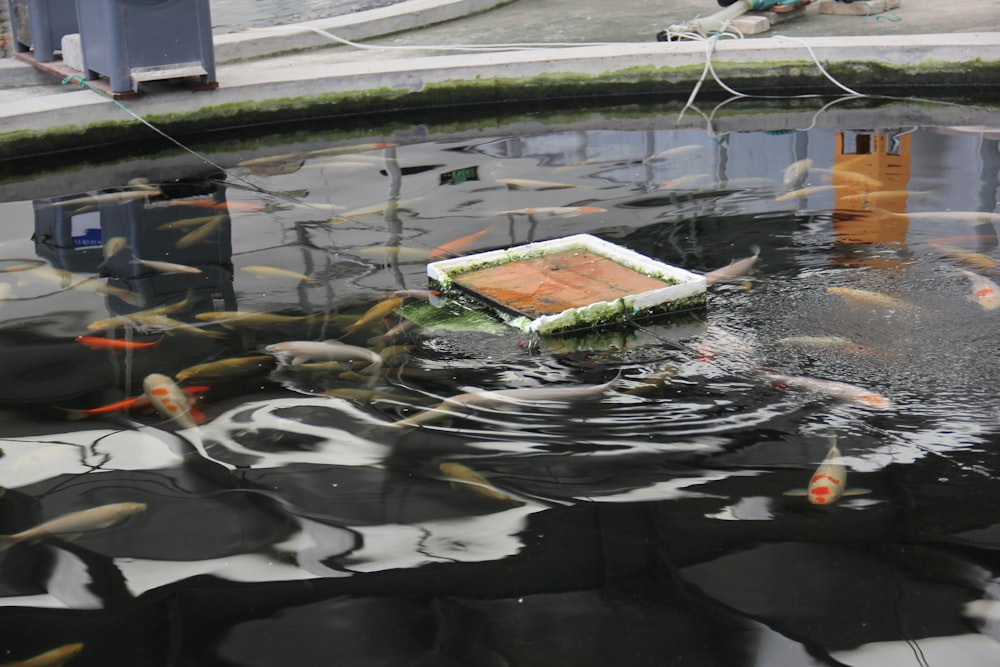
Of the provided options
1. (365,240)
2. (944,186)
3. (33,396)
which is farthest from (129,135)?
(944,186)

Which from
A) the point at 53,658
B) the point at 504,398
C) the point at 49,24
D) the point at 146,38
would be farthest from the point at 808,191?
the point at 49,24

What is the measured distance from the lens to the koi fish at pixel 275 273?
5977 millimetres

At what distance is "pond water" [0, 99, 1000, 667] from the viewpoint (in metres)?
3.28

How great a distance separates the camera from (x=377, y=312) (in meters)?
5.44

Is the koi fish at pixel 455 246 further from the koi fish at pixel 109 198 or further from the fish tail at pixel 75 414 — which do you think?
the koi fish at pixel 109 198

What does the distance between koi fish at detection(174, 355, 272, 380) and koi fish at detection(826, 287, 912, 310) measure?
2635mm

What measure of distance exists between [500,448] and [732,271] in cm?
214

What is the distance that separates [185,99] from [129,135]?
0.50m

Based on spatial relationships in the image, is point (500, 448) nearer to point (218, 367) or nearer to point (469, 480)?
point (469, 480)

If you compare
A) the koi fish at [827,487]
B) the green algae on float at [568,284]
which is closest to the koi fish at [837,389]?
the koi fish at [827,487]

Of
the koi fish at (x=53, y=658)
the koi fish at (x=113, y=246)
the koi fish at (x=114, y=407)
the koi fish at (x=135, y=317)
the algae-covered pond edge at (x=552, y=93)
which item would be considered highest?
the algae-covered pond edge at (x=552, y=93)

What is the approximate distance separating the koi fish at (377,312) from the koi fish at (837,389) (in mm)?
1806

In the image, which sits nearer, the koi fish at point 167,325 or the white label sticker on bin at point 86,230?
the koi fish at point 167,325

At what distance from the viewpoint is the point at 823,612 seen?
10.7ft
